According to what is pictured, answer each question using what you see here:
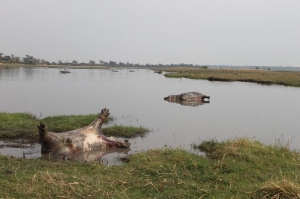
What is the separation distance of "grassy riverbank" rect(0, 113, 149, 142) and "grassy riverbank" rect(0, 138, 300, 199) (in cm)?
348

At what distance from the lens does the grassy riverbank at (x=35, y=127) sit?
11133 mm

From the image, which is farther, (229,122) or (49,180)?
(229,122)

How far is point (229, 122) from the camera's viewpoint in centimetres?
1548

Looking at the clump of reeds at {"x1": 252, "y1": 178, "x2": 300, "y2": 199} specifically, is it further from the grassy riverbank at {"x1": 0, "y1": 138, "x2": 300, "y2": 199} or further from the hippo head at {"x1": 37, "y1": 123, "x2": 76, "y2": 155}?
the hippo head at {"x1": 37, "y1": 123, "x2": 76, "y2": 155}

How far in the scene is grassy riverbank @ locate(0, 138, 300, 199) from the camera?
219 inches

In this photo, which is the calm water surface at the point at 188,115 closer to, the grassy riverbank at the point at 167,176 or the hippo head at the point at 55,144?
the hippo head at the point at 55,144

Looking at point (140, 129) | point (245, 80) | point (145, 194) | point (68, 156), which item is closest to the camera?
point (145, 194)

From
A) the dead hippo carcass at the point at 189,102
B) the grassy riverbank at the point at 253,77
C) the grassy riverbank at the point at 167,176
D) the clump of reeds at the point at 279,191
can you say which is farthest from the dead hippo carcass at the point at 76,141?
the grassy riverbank at the point at 253,77

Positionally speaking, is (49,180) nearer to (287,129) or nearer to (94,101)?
(287,129)

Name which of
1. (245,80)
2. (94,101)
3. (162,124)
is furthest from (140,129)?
(245,80)

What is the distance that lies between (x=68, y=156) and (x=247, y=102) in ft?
54.3

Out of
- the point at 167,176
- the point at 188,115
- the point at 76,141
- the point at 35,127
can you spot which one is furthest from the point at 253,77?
the point at 167,176

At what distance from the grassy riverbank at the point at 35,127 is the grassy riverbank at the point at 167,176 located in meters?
3.48

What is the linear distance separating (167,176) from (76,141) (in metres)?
3.78
